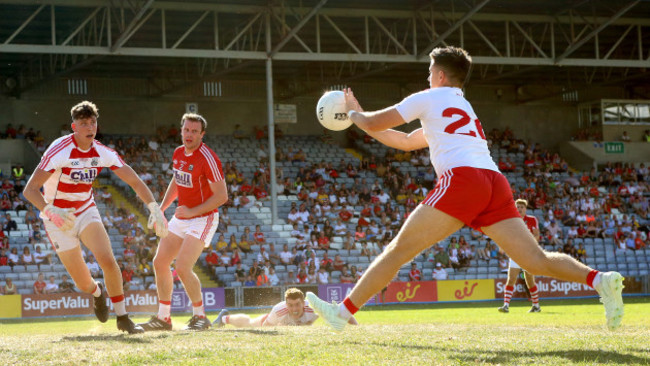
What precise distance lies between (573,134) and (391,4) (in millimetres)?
19695

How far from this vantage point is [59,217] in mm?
8867

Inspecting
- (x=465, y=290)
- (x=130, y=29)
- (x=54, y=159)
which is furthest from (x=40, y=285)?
(x=54, y=159)

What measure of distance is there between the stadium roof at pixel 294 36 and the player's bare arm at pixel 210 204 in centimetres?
1693

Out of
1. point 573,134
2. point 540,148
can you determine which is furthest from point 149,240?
point 573,134

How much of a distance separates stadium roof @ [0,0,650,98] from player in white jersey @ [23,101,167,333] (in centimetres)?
1758

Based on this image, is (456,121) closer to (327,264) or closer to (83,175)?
(83,175)

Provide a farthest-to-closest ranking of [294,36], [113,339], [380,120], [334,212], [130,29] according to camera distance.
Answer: [334,212] → [294,36] → [130,29] → [113,339] → [380,120]

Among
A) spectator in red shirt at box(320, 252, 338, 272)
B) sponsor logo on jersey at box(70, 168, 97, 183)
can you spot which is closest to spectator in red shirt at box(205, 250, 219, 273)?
spectator in red shirt at box(320, 252, 338, 272)

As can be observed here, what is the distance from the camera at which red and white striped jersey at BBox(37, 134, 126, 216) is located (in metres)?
9.35

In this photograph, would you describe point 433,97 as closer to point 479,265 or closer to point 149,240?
point 149,240

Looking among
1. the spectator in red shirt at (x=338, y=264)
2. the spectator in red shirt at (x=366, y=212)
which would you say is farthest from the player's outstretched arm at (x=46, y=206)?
the spectator in red shirt at (x=366, y=212)

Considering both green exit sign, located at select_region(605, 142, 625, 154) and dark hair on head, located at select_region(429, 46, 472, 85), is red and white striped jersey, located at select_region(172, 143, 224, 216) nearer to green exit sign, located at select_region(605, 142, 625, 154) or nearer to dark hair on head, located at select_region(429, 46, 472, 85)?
dark hair on head, located at select_region(429, 46, 472, 85)

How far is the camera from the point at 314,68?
41.8 m

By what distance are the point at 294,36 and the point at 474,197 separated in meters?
23.6
